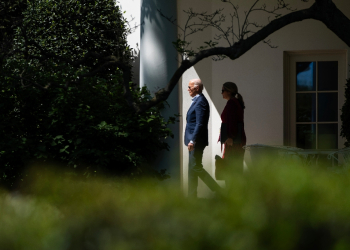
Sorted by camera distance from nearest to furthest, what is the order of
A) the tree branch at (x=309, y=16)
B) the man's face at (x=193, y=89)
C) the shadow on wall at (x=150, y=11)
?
the tree branch at (x=309, y=16)
the man's face at (x=193, y=89)
the shadow on wall at (x=150, y=11)

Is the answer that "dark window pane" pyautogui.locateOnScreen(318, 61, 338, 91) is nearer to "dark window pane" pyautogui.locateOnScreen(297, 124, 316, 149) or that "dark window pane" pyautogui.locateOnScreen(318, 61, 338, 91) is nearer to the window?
the window

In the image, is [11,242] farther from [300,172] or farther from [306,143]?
[306,143]

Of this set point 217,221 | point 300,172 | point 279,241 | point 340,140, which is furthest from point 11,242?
point 340,140

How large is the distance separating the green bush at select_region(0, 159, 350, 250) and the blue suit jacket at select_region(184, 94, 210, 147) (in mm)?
5419

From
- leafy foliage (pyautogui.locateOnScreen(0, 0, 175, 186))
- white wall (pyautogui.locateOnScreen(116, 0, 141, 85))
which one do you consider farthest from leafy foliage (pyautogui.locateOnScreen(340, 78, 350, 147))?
white wall (pyautogui.locateOnScreen(116, 0, 141, 85))

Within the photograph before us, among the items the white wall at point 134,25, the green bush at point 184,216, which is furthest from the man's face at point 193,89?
the green bush at point 184,216

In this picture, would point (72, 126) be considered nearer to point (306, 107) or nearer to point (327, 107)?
point (306, 107)

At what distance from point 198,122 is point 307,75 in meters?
2.83

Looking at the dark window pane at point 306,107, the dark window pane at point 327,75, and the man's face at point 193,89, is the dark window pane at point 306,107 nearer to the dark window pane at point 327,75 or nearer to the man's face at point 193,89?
the dark window pane at point 327,75

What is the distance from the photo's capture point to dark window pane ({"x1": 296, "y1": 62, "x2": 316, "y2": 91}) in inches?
330

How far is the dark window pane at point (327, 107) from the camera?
8383mm

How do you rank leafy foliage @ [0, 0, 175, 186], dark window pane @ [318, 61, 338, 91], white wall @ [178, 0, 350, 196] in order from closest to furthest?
leafy foliage @ [0, 0, 175, 186]
white wall @ [178, 0, 350, 196]
dark window pane @ [318, 61, 338, 91]

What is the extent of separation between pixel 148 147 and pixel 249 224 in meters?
4.84

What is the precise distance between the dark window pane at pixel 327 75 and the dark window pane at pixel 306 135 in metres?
0.73
